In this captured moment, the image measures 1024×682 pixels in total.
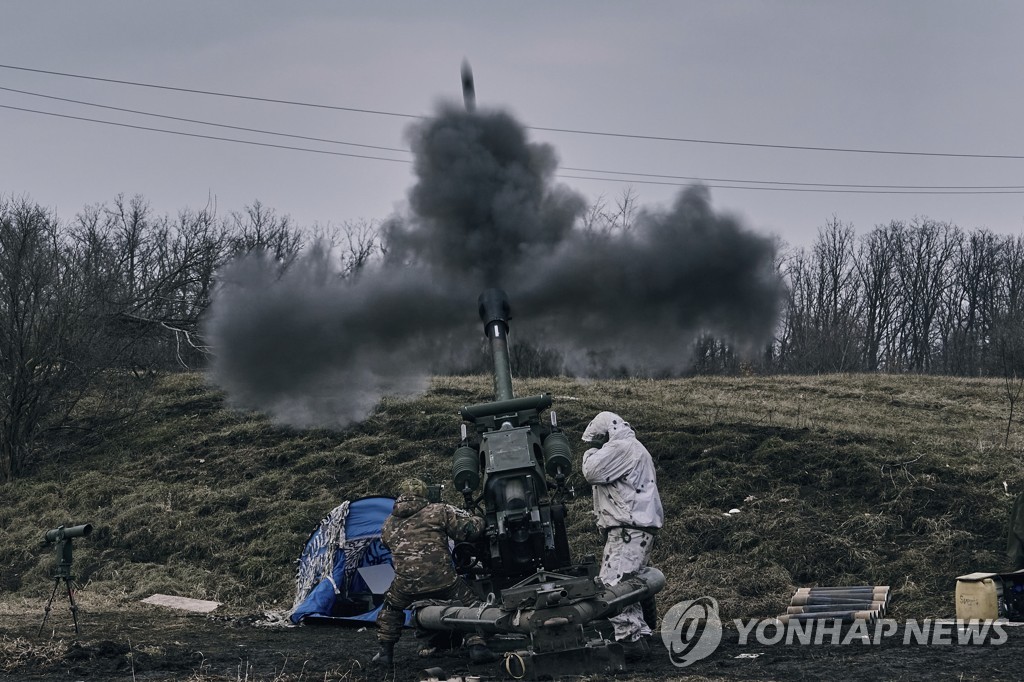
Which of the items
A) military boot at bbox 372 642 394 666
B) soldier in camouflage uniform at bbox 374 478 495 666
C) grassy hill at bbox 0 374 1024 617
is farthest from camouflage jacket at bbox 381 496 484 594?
grassy hill at bbox 0 374 1024 617

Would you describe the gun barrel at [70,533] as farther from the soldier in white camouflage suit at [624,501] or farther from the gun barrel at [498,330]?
the soldier in white camouflage suit at [624,501]

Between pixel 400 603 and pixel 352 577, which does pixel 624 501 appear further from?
pixel 352 577

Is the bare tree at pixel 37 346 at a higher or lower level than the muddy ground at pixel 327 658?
higher

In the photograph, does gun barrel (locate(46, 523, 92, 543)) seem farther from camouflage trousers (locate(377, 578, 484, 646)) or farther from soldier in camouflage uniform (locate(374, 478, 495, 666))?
camouflage trousers (locate(377, 578, 484, 646))

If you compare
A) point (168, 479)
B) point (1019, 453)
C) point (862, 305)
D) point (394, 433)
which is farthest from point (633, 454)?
point (862, 305)

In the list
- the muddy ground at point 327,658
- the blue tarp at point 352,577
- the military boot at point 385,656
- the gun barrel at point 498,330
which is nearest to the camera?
the muddy ground at point 327,658

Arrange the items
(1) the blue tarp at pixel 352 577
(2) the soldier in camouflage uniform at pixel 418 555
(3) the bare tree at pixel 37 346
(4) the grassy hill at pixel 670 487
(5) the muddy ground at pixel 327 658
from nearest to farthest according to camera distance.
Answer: (5) the muddy ground at pixel 327 658
(2) the soldier in camouflage uniform at pixel 418 555
(1) the blue tarp at pixel 352 577
(4) the grassy hill at pixel 670 487
(3) the bare tree at pixel 37 346

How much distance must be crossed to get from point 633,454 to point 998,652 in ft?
12.2

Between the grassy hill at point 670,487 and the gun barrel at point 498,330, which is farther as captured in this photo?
the grassy hill at point 670,487

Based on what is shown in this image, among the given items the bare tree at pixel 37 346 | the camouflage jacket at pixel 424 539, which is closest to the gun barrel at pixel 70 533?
the camouflage jacket at pixel 424 539

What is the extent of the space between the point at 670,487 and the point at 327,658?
8329mm

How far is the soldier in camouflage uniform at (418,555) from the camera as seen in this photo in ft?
35.5

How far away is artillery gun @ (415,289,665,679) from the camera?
9.49 meters

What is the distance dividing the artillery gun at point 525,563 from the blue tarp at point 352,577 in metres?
2.70
